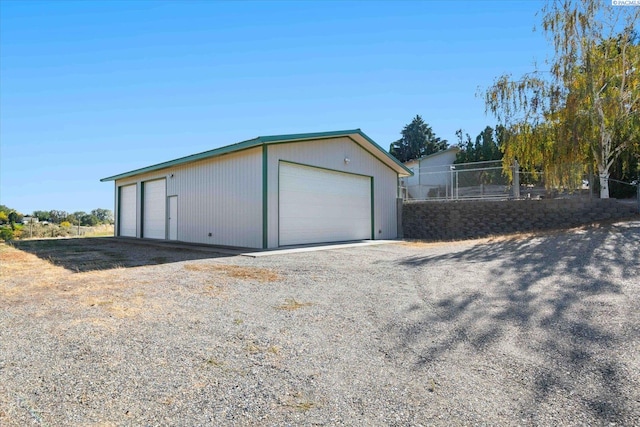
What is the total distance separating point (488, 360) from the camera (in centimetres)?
299

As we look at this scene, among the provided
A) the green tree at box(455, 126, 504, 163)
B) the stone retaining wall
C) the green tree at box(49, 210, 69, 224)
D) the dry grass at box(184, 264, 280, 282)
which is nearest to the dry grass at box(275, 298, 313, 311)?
the dry grass at box(184, 264, 280, 282)

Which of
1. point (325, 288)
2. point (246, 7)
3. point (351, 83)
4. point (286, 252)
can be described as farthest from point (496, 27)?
point (325, 288)

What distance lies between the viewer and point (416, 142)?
137ft

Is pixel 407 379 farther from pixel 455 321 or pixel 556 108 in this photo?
pixel 556 108

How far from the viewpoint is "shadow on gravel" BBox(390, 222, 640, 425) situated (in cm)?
253

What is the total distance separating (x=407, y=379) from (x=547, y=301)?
288 centimetres

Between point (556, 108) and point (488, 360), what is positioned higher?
point (556, 108)

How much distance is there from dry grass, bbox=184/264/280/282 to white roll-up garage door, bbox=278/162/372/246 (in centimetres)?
418

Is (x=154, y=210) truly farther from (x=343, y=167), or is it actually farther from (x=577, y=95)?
(x=577, y=95)

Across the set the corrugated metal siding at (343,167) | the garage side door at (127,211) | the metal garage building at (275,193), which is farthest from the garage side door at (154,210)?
the corrugated metal siding at (343,167)

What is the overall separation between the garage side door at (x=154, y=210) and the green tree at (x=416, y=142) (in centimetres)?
3095

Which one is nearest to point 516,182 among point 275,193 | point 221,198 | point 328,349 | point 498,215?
point 498,215

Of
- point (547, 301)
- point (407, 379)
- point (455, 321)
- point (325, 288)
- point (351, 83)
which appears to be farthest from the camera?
point (351, 83)

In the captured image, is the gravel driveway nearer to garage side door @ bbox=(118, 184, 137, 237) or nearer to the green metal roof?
the green metal roof
